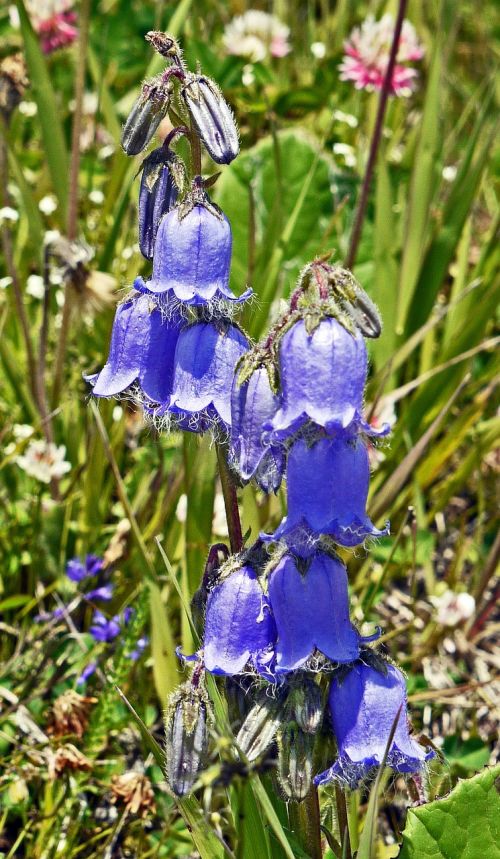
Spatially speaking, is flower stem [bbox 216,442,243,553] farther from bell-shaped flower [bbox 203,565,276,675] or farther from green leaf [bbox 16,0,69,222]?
green leaf [bbox 16,0,69,222]

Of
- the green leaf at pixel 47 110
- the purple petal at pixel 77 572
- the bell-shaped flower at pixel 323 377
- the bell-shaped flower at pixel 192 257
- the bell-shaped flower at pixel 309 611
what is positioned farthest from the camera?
the green leaf at pixel 47 110

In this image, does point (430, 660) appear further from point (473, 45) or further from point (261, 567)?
point (473, 45)

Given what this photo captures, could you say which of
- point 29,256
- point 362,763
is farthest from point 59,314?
point 362,763

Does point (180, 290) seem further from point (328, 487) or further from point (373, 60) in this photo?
point (373, 60)

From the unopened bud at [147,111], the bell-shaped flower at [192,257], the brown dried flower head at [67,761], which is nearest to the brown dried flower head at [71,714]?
the brown dried flower head at [67,761]

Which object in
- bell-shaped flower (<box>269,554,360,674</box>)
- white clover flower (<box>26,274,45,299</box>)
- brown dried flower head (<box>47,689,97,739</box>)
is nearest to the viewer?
bell-shaped flower (<box>269,554,360,674</box>)

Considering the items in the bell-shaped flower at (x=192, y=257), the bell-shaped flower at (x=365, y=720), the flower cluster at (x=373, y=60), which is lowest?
the bell-shaped flower at (x=365, y=720)

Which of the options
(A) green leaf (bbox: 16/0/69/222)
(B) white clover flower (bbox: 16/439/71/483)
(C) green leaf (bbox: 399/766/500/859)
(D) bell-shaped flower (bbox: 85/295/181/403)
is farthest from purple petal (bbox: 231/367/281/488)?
(A) green leaf (bbox: 16/0/69/222)

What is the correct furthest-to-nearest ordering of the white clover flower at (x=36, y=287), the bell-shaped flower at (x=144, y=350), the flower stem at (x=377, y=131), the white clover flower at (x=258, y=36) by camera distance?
the white clover flower at (x=258, y=36) < the white clover flower at (x=36, y=287) < the flower stem at (x=377, y=131) < the bell-shaped flower at (x=144, y=350)

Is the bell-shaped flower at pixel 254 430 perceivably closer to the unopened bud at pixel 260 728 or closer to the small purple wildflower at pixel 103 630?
Answer: the unopened bud at pixel 260 728
